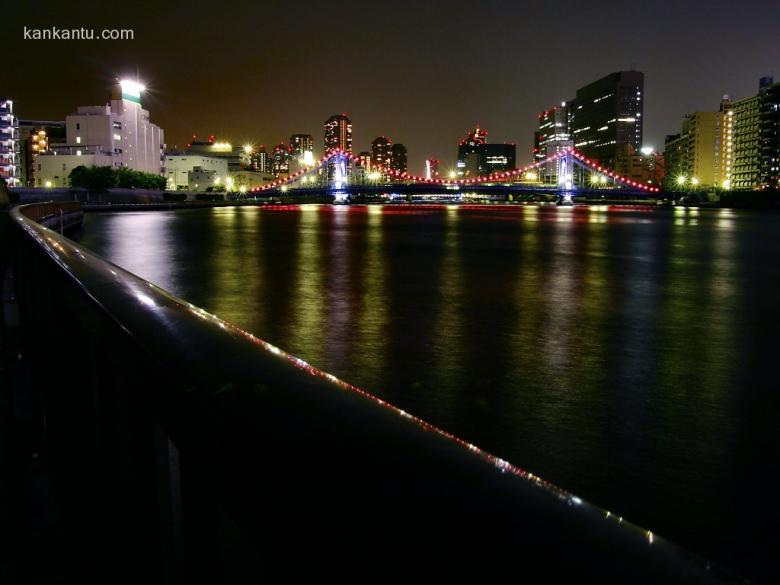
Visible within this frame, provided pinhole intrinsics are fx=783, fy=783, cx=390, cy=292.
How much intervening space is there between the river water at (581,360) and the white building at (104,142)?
98.6m

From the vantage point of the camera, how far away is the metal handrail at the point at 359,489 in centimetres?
71

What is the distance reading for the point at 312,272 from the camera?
17844 mm

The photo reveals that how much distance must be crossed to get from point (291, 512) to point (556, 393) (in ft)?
19.2

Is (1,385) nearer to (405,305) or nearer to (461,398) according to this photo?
(461,398)

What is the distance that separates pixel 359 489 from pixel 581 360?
24.1ft

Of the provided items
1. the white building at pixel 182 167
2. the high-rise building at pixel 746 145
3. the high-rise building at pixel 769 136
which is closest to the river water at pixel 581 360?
the white building at pixel 182 167

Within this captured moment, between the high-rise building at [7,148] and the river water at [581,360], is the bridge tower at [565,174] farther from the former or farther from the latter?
the river water at [581,360]

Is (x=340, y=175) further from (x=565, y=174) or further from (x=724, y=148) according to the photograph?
(x=724, y=148)

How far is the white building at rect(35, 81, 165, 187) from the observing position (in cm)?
10875

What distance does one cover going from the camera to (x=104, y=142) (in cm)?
11531

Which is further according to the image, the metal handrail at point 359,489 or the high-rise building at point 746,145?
the high-rise building at point 746,145

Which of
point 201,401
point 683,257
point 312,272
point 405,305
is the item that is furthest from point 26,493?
point 683,257

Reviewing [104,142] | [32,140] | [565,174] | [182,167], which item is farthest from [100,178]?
[565,174]

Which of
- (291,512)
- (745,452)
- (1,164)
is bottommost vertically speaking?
(745,452)
